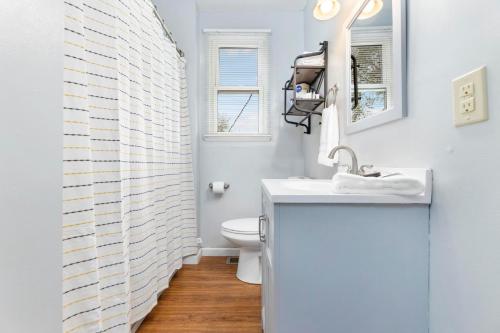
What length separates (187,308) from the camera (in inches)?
63.2

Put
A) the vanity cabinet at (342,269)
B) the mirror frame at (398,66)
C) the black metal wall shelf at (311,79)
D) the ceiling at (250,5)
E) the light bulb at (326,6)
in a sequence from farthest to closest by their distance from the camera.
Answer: the ceiling at (250,5), the black metal wall shelf at (311,79), the light bulb at (326,6), the mirror frame at (398,66), the vanity cabinet at (342,269)

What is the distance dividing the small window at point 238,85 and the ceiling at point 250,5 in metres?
0.22

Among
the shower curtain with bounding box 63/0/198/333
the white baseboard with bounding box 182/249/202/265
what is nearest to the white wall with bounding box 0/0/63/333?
the shower curtain with bounding box 63/0/198/333

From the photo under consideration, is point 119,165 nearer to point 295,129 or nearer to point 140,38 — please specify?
point 140,38

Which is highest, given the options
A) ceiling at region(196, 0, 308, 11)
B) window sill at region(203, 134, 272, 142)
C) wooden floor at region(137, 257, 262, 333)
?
ceiling at region(196, 0, 308, 11)

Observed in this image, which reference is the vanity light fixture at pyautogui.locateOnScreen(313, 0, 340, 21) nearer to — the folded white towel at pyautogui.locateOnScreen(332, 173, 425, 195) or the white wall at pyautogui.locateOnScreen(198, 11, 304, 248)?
the white wall at pyautogui.locateOnScreen(198, 11, 304, 248)

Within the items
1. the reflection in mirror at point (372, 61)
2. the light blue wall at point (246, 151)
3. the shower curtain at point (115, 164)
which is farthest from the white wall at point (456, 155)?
the light blue wall at point (246, 151)

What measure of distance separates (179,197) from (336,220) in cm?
149

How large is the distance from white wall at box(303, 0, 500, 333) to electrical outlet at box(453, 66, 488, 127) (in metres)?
0.01

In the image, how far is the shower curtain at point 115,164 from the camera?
843mm

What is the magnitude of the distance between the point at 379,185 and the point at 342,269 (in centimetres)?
27

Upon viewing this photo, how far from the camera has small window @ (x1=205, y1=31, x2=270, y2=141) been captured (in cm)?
253

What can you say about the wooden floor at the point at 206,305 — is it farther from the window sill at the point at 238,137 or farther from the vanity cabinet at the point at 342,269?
the window sill at the point at 238,137

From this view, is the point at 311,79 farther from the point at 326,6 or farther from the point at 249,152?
the point at 249,152
